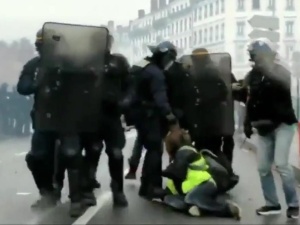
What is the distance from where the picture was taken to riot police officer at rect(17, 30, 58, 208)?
8109 millimetres

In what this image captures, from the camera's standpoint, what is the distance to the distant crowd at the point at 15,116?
1545 cm

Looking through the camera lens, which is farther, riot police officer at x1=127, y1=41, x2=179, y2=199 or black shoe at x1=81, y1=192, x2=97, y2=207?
riot police officer at x1=127, y1=41, x2=179, y2=199

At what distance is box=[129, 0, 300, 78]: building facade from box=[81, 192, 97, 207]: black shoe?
2.95 m

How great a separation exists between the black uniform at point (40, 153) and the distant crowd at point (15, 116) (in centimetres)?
637

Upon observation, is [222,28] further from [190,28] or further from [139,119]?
[139,119]

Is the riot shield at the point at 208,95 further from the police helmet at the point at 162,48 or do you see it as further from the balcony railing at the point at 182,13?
the balcony railing at the point at 182,13

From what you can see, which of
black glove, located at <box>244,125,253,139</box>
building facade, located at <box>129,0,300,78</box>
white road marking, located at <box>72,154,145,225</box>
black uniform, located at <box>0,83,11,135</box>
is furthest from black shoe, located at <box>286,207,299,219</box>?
black uniform, located at <box>0,83,11,135</box>

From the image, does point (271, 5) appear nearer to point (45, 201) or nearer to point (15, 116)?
point (45, 201)

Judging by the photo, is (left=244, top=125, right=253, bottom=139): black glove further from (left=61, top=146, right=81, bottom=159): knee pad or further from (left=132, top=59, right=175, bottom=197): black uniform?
(left=61, top=146, right=81, bottom=159): knee pad

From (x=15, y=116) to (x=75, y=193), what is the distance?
8.68m

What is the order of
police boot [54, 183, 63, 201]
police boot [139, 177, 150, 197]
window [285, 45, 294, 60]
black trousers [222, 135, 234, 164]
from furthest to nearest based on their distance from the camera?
window [285, 45, 294, 60]
black trousers [222, 135, 234, 164]
police boot [139, 177, 150, 197]
police boot [54, 183, 63, 201]

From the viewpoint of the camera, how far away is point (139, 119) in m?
8.66

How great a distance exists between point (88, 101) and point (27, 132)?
7.99 meters

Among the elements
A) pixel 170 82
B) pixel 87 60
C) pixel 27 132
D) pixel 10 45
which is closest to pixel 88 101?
pixel 87 60
